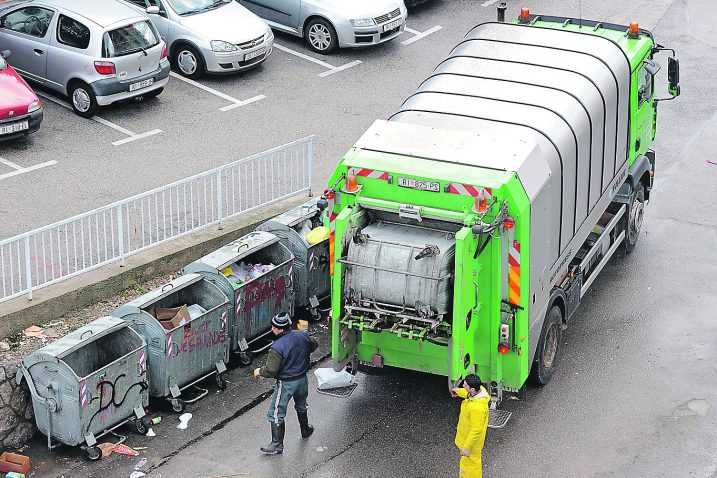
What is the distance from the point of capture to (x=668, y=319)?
1388 centimetres

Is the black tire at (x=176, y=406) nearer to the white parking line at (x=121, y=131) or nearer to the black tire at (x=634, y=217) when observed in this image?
the black tire at (x=634, y=217)

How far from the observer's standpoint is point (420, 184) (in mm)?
10969

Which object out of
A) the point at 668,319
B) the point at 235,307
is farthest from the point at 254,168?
the point at 668,319

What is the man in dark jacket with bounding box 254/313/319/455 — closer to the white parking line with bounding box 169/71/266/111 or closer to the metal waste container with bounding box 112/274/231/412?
the metal waste container with bounding box 112/274/231/412

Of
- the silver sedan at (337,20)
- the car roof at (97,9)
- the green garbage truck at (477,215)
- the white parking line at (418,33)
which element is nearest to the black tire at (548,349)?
the green garbage truck at (477,215)

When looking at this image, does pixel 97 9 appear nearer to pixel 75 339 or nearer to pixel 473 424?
pixel 75 339

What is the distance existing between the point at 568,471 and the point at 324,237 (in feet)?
12.9

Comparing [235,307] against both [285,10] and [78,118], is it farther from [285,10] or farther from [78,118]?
[285,10]

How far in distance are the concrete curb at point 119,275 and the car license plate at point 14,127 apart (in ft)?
12.8

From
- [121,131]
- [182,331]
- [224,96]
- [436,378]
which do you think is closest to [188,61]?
[224,96]

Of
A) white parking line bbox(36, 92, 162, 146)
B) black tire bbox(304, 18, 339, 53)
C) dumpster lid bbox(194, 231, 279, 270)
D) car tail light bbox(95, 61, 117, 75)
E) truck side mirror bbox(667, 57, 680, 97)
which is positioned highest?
truck side mirror bbox(667, 57, 680, 97)

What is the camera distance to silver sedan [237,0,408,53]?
824 inches

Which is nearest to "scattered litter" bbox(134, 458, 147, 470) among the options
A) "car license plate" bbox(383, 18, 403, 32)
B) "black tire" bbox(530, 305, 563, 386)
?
"black tire" bbox(530, 305, 563, 386)

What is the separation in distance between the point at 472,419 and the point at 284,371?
185 centimetres
